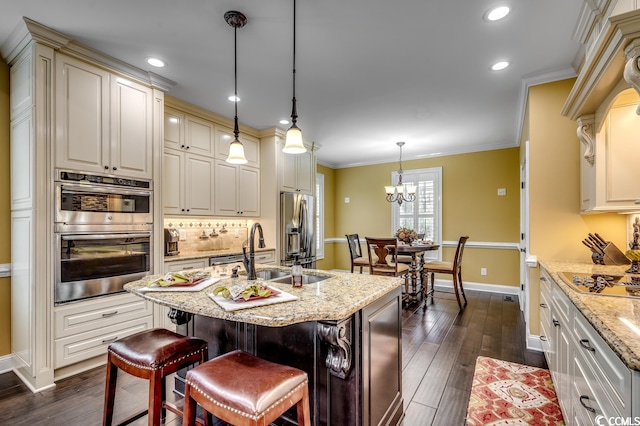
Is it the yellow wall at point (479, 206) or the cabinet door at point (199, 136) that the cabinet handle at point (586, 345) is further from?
the yellow wall at point (479, 206)

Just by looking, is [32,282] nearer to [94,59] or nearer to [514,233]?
[94,59]

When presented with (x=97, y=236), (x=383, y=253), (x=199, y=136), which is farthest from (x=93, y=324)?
(x=383, y=253)

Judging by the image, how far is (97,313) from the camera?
2561mm

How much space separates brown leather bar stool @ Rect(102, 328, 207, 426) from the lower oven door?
121cm

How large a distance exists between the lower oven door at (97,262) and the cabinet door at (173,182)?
2.00 ft

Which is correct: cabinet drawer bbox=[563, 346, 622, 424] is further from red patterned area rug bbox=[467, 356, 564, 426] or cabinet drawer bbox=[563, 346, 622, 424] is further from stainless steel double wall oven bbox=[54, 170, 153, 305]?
stainless steel double wall oven bbox=[54, 170, 153, 305]

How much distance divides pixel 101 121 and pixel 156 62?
701 millimetres

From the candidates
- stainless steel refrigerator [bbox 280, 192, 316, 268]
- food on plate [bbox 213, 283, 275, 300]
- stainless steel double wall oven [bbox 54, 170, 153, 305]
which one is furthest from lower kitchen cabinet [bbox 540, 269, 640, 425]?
stainless steel double wall oven [bbox 54, 170, 153, 305]

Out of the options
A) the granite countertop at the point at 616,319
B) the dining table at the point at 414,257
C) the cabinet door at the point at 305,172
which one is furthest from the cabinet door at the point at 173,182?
the granite countertop at the point at 616,319

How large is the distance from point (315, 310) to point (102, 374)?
2341 millimetres

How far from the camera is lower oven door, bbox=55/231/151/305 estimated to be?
2389 millimetres

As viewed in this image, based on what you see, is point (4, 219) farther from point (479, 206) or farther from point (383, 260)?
point (479, 206)

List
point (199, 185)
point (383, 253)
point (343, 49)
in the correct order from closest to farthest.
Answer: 1. point (343, 49)
2. point (199, 185)
3. point (383, 253)

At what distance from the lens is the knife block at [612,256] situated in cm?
235
